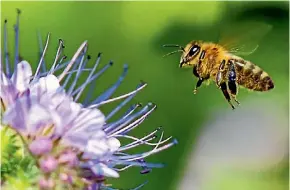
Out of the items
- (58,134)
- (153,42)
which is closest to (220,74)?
(58,134)

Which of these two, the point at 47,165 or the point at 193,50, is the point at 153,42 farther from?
the point at 47,165

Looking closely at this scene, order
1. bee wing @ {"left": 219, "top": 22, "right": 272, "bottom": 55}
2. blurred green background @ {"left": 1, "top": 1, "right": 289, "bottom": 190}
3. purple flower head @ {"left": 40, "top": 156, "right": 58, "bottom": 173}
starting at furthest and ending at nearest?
blurred green background @ {"left": 1, "top": 1, "right": 289, "bottom": 190} < bee wing @ {"left": 219, "top": 22, "right": 272, "bottom": 55} < purple flower head @ {"left": 40, "top": 156, "right": 58, "bottom": 173}

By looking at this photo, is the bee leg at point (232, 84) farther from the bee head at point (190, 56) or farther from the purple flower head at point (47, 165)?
the purple flower head at point (47, 165)

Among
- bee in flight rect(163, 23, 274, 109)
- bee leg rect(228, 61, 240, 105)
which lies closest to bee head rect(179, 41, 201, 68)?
bee in flight rect(163, 23, 274, 109)

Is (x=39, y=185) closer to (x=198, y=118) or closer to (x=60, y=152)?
(x=60, y=152)

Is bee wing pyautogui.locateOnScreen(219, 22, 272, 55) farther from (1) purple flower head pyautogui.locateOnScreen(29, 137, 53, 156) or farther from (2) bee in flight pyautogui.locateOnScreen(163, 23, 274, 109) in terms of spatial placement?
(1) purple flower head pyautogui.locateOnScreen(29, 137, 53, 156)

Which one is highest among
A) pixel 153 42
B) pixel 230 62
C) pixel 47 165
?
pixel 230 62

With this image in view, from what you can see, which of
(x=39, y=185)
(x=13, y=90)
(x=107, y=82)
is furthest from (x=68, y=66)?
(x=107, y=82)

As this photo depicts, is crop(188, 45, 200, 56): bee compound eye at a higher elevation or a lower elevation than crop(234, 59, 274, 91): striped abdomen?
higher

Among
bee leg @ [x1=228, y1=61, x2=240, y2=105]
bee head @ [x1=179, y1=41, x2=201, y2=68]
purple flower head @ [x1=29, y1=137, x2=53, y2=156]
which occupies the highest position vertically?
bee head @ [x1=179, y1=41, x2=201, y2=68]
